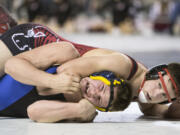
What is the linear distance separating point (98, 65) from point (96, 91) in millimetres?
211

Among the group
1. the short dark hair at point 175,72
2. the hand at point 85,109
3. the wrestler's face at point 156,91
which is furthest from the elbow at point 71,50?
the short dark hair at point 175,72

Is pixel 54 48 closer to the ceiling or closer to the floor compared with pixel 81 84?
closer to the ceiling

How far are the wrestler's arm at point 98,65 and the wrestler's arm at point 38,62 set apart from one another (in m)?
0.09

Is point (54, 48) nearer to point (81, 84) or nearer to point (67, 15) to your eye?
point (81, 84)

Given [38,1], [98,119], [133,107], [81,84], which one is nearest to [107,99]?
[81,84]

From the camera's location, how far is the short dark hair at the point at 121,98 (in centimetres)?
310

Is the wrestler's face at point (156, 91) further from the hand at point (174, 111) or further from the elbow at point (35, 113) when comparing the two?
the elbow at point (35, 113)

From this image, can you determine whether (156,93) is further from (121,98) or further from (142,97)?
(121,98)

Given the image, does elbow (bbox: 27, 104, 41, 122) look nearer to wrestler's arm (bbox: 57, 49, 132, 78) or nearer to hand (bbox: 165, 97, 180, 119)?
wrestler's arm (bbox: 57, 49, 132, 78)

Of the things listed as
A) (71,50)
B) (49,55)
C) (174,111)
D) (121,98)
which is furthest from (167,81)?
(49,55)

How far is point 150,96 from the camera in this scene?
10.6 feet

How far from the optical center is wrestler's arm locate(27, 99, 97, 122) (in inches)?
123

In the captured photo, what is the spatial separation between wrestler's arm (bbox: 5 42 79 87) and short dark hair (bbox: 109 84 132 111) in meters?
0.46

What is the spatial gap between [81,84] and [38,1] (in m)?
13.1
